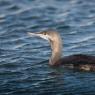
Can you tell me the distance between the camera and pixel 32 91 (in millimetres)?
13805

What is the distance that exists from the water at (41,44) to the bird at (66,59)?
173mm

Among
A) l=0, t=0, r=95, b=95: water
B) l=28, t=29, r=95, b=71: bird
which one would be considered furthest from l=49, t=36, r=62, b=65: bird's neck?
l=0, t=0, r=95, b=95: water

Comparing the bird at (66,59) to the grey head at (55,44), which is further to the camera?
the grey head at (55,44)

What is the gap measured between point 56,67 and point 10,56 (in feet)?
5.34

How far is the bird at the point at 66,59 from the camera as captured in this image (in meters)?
15.2

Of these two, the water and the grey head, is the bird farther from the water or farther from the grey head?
the water

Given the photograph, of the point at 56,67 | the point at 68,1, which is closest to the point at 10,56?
the point at 56,67

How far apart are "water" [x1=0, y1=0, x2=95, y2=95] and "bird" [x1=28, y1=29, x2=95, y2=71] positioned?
0.57 ft

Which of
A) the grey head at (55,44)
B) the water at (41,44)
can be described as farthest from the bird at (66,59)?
the water at (41,44)

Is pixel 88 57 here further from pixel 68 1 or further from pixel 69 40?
pixel 68 1

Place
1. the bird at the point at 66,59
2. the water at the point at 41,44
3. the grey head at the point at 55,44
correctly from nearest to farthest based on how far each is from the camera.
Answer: the water at the point at 41,44, the bird at the point at 66,59, the grey head at the point at 55,44

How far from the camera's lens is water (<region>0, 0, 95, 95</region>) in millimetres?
14102

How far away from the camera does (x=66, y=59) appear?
1566 cm

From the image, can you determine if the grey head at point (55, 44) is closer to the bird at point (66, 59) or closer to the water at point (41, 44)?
the bird at point (66, 59)
